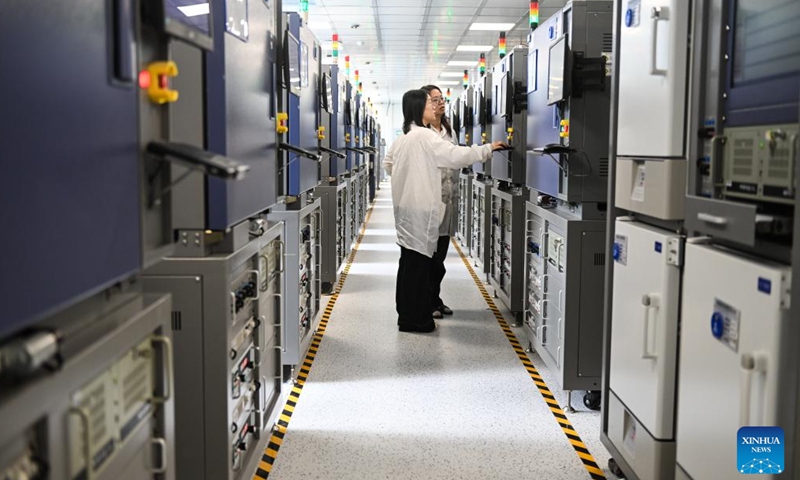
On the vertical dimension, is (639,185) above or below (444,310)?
above

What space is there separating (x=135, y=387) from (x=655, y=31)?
2.00 metres

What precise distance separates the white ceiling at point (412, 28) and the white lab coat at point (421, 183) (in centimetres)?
576

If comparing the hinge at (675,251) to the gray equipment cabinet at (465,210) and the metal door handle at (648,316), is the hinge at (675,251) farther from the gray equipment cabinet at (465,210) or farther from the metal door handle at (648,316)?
the gray equipment cabinet at (465,210)

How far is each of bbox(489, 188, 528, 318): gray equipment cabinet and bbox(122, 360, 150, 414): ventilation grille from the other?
406cm

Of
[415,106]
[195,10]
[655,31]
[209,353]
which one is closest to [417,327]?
[415,106]

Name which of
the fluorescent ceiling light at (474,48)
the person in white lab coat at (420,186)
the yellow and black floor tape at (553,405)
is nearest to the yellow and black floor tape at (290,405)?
the person in white lab coat at (420,186)

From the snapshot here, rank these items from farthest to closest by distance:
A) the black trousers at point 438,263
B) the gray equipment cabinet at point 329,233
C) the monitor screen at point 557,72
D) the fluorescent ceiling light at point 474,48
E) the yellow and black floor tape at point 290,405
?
the fluorescent ceiling light at point 474,48 < the gray equipment cabinet at point 329,233 < the black trousers at point 438,263 < the monitor screen at point 557,72 < the yellow and black floor tape at point 290,405

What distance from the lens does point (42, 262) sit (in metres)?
1.18

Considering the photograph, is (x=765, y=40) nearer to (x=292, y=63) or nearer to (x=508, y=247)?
(x=292, y=63)

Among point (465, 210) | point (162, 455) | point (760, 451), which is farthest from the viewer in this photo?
point (465, 210)

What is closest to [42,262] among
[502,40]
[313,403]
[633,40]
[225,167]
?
[225,167]

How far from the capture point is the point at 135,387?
1.63 meters

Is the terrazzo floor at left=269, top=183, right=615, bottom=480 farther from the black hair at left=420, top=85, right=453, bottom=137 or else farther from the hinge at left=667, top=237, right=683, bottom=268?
the black hair at left=420, top=85, right=453, bottom=137

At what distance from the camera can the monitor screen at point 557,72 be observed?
3.83m
